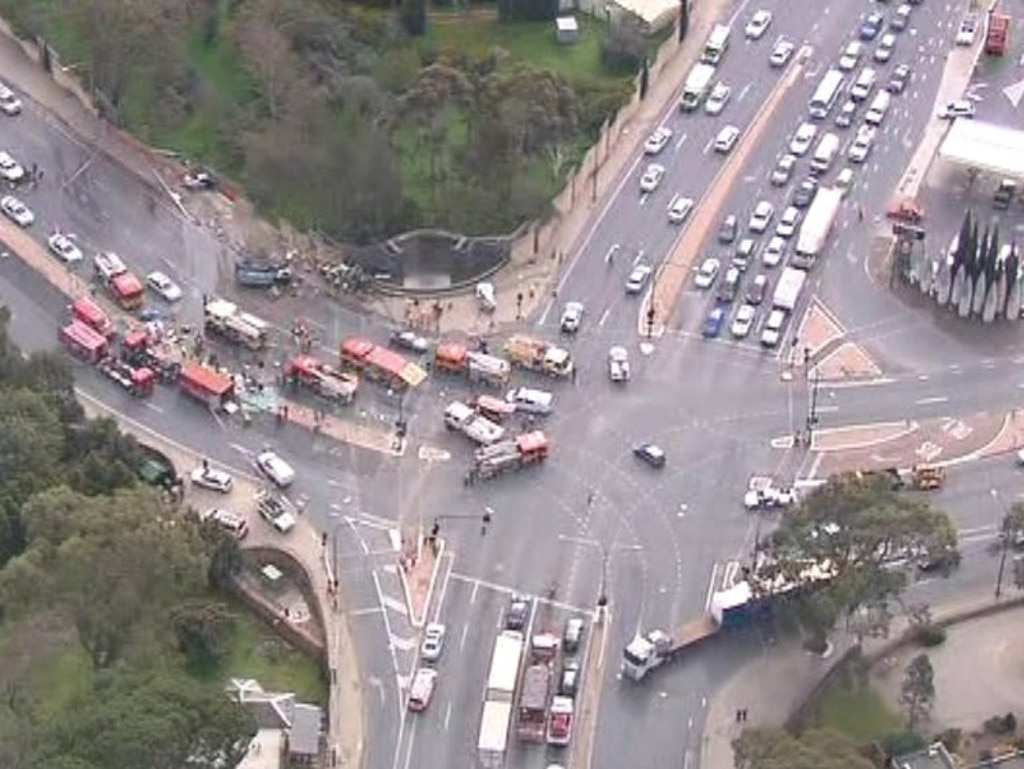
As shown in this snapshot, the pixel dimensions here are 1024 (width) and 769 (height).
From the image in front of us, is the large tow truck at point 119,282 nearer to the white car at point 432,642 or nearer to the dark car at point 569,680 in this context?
the white car at point 432,642

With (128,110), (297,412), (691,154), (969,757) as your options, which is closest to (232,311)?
(297,412)

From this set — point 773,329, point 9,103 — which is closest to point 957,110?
point 773,329

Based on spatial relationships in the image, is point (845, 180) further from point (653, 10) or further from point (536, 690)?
point (536, 690)

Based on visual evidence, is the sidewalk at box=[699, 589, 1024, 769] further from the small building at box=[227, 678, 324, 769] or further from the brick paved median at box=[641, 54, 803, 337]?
the brick paved median at box=[641, 54, 803, 337]

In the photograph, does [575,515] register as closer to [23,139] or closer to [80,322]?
[80,322]

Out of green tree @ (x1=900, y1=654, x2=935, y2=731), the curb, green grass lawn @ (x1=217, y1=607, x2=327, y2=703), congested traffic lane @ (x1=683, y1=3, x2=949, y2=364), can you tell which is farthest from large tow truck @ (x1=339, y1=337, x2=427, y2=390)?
green tree @ (x1=900, y1=654, x2=935, y2=731)

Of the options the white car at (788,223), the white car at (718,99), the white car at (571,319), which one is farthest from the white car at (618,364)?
the white car at (718,99)
